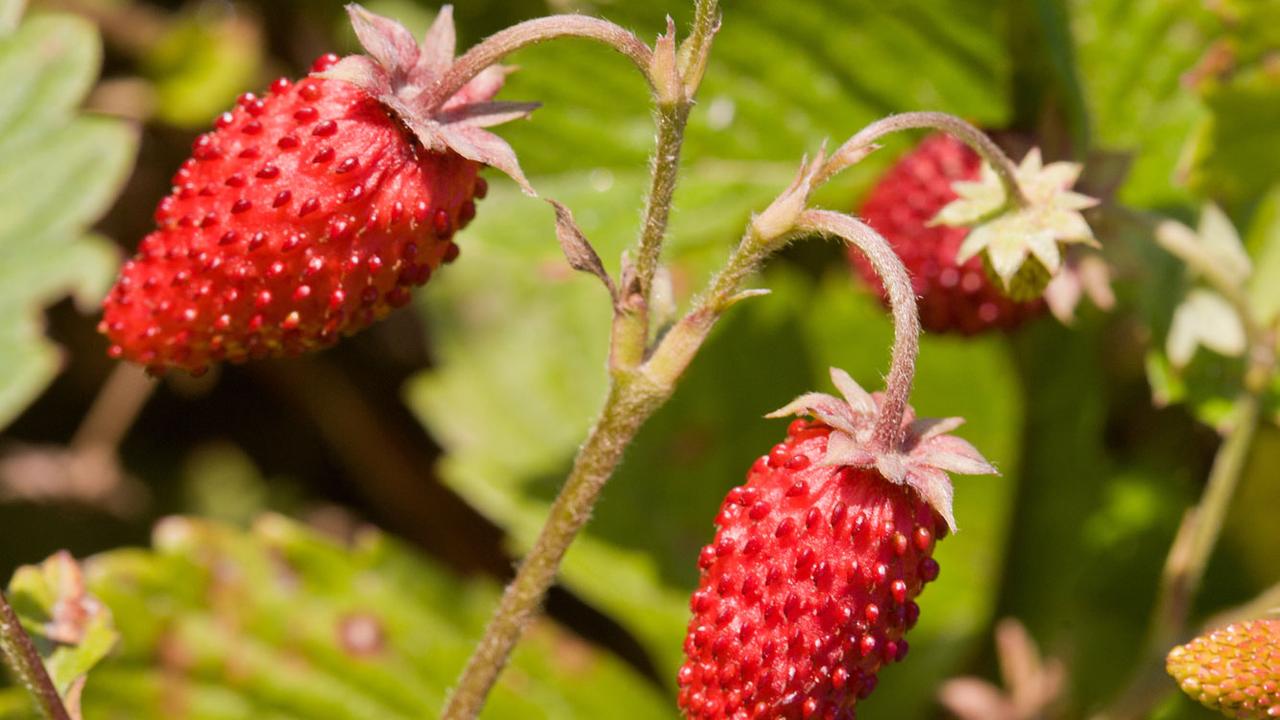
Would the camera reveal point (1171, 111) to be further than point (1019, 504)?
No

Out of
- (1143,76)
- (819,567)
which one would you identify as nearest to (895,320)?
(819,567)

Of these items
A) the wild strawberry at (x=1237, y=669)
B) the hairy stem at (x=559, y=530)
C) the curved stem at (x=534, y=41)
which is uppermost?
the curved stem at (x=534, y=41)

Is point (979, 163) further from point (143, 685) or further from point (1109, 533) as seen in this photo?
point (143, 685)

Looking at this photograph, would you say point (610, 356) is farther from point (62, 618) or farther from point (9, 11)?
point (9, 11)

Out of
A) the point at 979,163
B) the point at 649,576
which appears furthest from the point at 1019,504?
the point at 979,163

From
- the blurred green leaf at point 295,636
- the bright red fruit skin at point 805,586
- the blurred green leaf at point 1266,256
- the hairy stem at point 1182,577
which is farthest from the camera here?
the blurred green leaf at point 295,636

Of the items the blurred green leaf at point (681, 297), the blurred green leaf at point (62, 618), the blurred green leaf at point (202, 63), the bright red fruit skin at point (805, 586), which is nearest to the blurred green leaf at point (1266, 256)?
the blurred green leaf at point (681, 297)

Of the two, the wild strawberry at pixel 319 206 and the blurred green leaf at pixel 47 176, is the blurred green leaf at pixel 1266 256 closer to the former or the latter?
the wild strawberry at pixel 319 206

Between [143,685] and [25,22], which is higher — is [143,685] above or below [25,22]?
below
